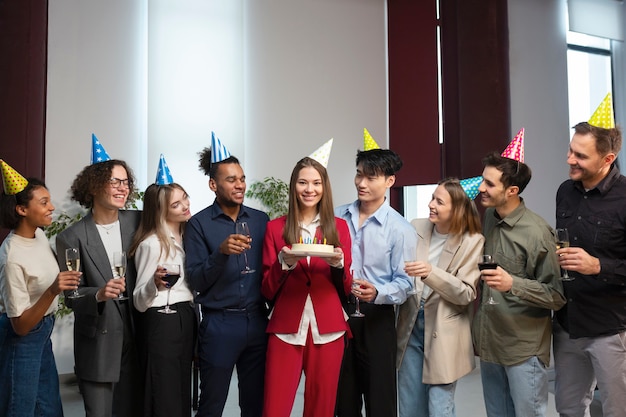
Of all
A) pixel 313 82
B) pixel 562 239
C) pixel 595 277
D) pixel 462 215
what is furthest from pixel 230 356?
pixel 313 82

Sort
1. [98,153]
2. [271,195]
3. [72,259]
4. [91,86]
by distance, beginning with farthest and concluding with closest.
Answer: [271,195] < [91,86] < [98,153] < [72,259]

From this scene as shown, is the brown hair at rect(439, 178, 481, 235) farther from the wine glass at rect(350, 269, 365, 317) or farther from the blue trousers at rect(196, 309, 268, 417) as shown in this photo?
the blue trousers at rect(196, 309, 268, 417)

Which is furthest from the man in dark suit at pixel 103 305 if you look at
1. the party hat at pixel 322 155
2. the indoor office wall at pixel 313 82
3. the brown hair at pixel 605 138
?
the indoor office wall at pixel 313 82

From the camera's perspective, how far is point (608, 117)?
2.81 metres

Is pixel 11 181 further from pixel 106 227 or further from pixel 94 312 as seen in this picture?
pixel 94 312

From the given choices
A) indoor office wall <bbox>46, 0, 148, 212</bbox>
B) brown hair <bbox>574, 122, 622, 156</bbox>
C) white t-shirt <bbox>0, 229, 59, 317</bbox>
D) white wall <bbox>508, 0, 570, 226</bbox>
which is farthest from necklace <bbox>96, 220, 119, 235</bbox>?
white wall <bbox>508, 0, 570, 226</bbox>

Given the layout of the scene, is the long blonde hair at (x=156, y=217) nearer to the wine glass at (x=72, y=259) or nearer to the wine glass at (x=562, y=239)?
the wine glass at (x=72, y=259)

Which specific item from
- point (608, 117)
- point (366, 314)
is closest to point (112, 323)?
point (366, 314)

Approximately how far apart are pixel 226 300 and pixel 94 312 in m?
0.63

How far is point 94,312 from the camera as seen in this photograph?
2.87m

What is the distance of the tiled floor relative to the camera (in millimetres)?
4461

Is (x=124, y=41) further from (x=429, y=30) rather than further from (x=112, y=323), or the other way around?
(x=112, y=323)

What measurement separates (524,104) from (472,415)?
3.72 metres

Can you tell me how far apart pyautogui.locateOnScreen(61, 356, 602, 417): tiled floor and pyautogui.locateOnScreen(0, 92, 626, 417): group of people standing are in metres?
1.56
